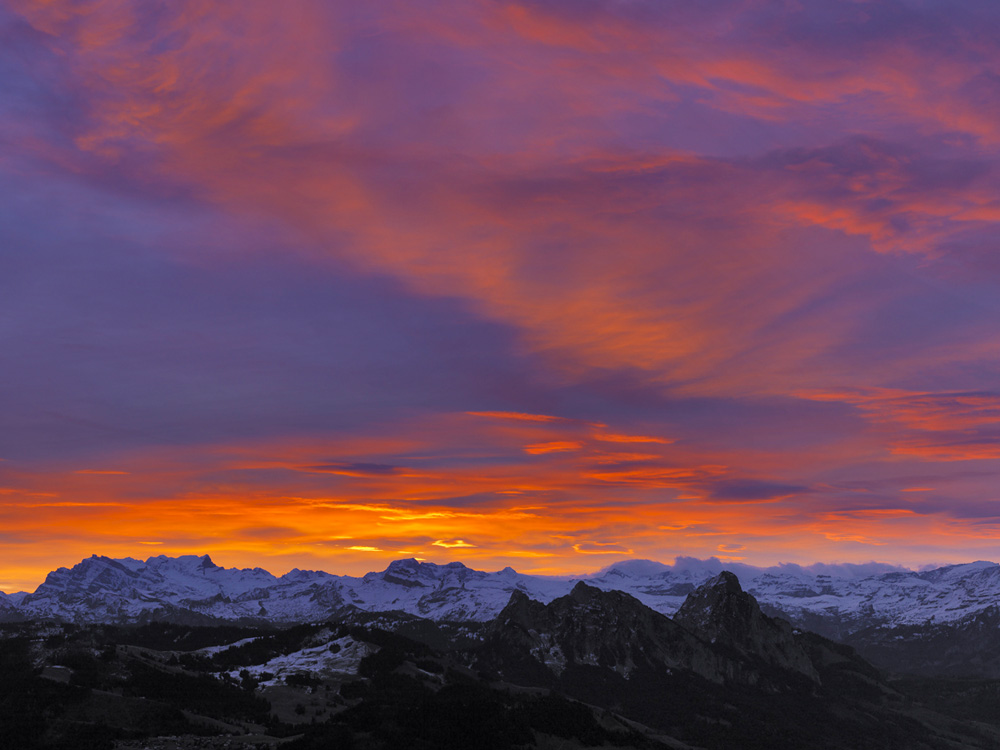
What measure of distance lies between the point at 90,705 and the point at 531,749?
88967 mm

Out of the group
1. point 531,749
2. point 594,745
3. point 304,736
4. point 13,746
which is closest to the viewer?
point 13,746

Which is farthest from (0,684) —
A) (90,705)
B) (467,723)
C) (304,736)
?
(467,723)

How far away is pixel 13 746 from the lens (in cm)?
15712

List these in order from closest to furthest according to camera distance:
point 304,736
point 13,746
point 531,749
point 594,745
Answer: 1. point 13,746
2. point 304,736
3. point 531,749
4. point 594,745

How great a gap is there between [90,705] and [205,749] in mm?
34143

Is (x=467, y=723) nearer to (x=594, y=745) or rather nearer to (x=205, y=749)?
(x=594, y=745)

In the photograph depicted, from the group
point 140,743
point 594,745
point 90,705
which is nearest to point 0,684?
point 90,705

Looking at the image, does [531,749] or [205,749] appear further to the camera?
[531,749]

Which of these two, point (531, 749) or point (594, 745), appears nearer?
point (531, 749)

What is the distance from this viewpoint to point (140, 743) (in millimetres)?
160375

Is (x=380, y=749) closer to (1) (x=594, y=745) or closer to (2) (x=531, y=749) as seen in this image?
(2) (x=531, y=749)

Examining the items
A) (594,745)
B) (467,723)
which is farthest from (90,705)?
(594,745)

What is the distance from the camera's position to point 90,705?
177500mm

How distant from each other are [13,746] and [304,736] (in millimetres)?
50329
